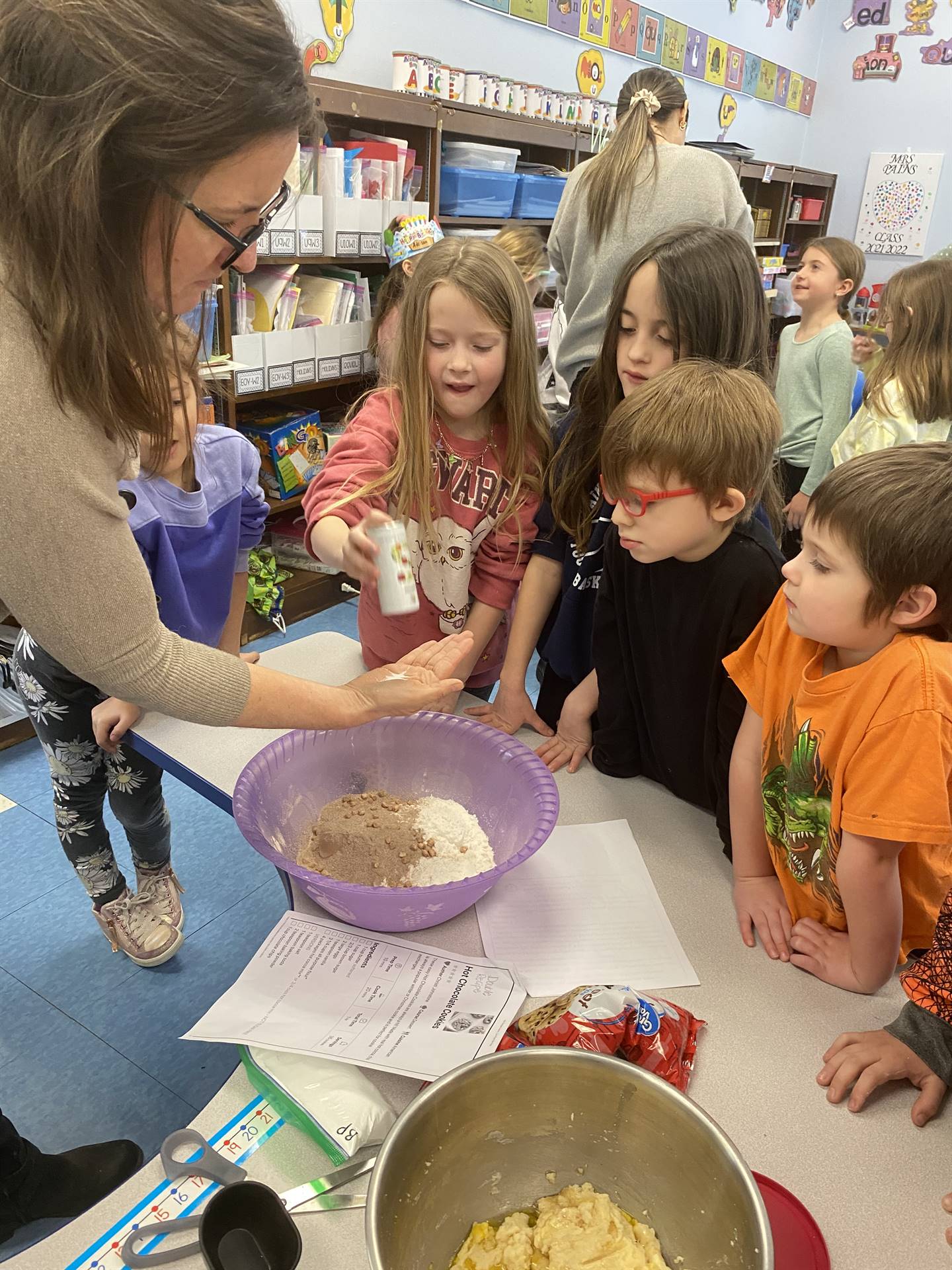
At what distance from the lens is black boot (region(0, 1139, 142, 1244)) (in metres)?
1.32

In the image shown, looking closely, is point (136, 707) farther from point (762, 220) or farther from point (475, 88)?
point (762, 220)

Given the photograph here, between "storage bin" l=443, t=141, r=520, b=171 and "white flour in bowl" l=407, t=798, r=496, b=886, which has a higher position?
"storage bin" l=443, t=141, r=520, b=171

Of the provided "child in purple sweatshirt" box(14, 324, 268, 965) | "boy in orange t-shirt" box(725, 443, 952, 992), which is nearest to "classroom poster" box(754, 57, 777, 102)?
"child in purple sweatshirt" box(14, 324, 268, 965)

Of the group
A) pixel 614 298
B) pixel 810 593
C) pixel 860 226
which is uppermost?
pixel 860 226

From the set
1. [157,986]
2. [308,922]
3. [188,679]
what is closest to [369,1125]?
[308,922]

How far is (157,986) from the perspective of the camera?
74.3 inches

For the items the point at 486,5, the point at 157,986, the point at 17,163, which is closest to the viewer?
the point at 17,163

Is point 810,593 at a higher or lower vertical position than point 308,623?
higher

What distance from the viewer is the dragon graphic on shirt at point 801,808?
99 cm

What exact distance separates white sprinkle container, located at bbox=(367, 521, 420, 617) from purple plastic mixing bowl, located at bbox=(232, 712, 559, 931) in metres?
0.21

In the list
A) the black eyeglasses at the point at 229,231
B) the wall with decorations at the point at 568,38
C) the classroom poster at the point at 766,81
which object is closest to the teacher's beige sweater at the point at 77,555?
the black eyeglasses at the point at 229,231

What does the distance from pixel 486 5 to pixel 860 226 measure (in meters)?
4.10

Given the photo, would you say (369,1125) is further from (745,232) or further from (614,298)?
(745,232)

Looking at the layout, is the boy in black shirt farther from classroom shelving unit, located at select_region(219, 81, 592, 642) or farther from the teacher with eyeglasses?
classroom shelving unit, located at select_region(219, 81, 592, 642)
